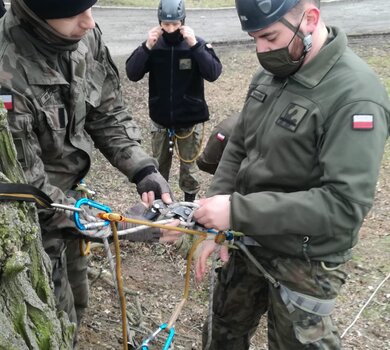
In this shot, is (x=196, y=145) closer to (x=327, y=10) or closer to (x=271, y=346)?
(x=271, y=346)

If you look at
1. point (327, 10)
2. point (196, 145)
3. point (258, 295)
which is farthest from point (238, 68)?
point (258, 295)

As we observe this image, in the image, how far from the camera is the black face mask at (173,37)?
19.6 ft

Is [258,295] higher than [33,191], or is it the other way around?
[33,191]

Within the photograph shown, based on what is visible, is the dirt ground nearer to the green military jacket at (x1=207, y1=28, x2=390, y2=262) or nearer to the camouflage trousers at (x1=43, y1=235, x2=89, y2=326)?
the camouflage trousers at (x1=43, y1=235, x2=89, y2=326)

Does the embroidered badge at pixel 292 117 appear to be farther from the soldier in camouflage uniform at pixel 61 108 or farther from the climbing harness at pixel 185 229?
the soldier in camouflage uniform at pixel 61 108

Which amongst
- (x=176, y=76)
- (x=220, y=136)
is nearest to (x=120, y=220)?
(x=220, y=136)

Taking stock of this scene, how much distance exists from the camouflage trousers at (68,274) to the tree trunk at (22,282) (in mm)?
811

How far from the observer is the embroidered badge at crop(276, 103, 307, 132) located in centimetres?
258

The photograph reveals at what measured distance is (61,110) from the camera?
2889 mm

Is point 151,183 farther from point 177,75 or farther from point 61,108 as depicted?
point 177,75

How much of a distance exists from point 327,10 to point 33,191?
16.0m

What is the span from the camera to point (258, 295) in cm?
323

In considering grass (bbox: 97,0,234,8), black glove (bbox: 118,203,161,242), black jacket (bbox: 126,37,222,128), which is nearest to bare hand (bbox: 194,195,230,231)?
black glove (bbox: 118,203,161,242)

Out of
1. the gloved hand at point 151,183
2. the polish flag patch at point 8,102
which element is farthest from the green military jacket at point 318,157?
the polish flag patch at point 8,102
